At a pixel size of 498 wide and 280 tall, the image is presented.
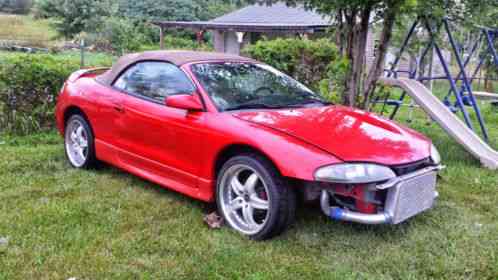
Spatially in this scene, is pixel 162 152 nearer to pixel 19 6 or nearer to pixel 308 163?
pixel 308 163

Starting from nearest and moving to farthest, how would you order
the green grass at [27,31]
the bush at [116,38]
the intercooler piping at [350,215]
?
the intercooler piping at [350,215] < the bush at [116,38] < the green grass at [27,31]

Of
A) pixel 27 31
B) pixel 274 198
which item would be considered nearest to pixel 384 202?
pixel 274 198

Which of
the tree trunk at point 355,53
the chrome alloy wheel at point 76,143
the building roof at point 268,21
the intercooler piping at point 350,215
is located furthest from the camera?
the building roof at point 268,21

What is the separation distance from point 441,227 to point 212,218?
1.90 m

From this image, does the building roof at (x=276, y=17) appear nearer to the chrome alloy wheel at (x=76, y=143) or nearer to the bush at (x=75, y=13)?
the bush at (x=75, y=13)

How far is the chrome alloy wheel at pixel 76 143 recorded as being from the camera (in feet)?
17.0

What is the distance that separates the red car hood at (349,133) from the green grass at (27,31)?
29236 mm

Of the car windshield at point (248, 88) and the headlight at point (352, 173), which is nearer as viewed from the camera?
the headlight at point (352, 173)

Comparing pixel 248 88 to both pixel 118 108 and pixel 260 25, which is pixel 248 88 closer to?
pixel 118 108

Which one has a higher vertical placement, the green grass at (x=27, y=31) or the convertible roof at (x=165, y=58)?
the green grass at (x=27, y=31)

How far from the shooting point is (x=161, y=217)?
3.98 meters

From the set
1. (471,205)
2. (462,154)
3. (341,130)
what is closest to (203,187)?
(341,130)

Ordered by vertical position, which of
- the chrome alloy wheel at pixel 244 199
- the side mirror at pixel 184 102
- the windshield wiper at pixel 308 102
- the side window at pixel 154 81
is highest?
the side window at pixel 154 81

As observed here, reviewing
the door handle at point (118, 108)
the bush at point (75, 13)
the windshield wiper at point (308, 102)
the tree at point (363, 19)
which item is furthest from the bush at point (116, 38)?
the windshield wiper at point (308, 102)
